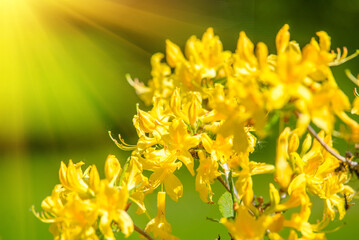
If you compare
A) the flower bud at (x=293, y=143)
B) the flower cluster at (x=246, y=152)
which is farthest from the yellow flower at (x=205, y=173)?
the flower bud at (x=293, y=143)

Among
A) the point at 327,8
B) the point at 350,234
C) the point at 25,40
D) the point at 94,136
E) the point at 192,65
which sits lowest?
the point at 350,234

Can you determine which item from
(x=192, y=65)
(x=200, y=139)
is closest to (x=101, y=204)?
(x=200, y=139)

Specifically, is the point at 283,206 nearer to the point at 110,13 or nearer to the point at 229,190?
the point at 229,190

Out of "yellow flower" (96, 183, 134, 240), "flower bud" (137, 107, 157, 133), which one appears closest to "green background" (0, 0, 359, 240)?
"flower bud" (137, 107, 157, 133)

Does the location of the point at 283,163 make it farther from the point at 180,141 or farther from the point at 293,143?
the point at 180,141

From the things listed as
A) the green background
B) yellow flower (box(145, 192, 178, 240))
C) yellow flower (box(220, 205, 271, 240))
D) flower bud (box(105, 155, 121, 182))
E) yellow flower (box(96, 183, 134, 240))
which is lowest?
yellow flower (box(220, 205, 271, 240))

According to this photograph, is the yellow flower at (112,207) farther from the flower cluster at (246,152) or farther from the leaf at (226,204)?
the leaf at (226,204)

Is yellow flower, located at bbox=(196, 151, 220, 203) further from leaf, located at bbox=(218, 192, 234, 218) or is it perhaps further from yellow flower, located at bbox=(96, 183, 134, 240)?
yellow flower, located at bbox=(96, 183, 134, 240)
